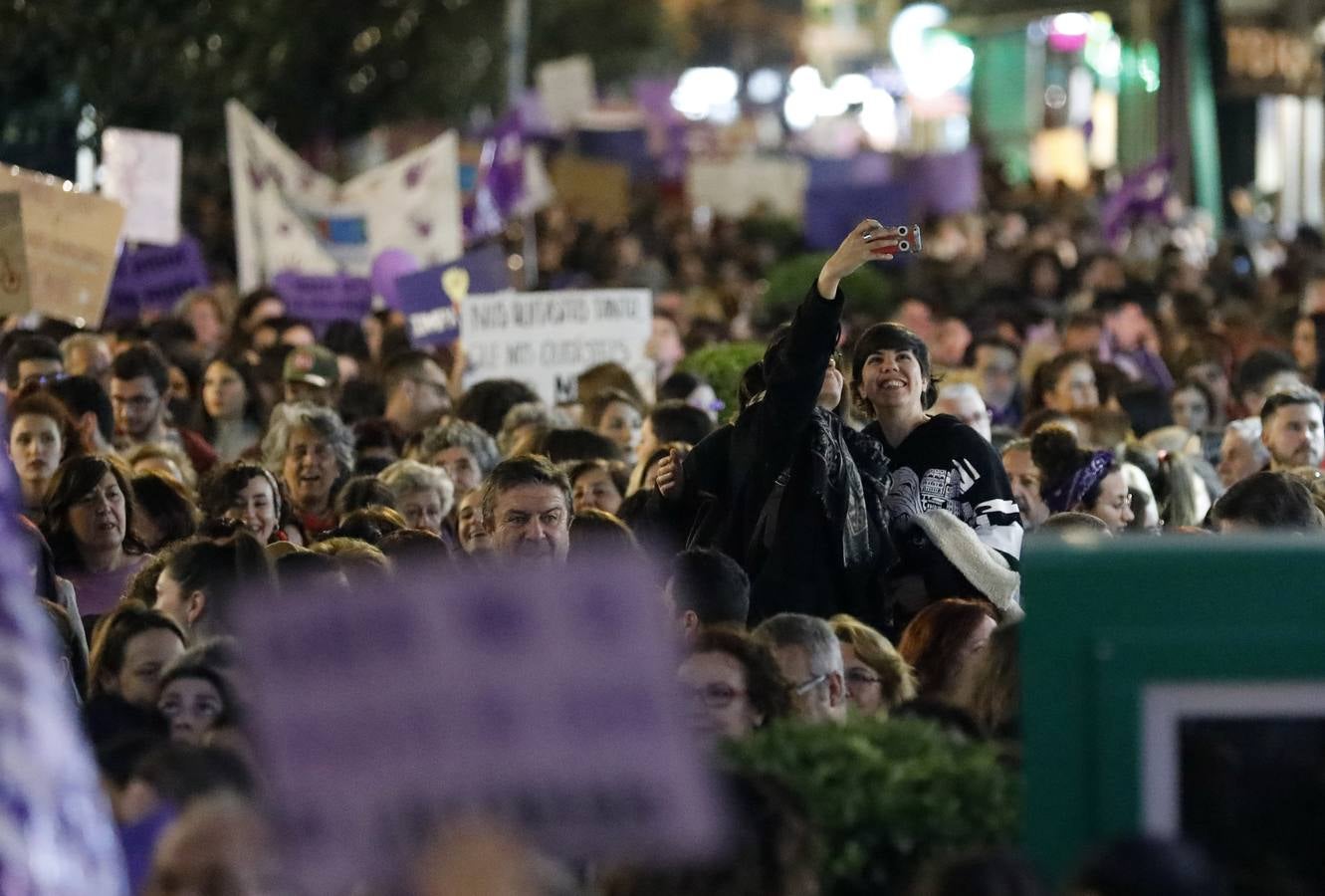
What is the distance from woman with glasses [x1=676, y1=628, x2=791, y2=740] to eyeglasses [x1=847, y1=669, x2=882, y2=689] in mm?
995

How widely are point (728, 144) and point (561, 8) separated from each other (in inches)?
252

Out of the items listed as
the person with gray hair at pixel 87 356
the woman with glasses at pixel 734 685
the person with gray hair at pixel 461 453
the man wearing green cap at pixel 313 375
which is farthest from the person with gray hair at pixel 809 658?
the person with gray hair at pixel 87 356

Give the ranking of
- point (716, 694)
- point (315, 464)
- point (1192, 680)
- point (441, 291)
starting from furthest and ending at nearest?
point (441, 291) → point (315, 464) → point (716, 694) → point (1192, 680)

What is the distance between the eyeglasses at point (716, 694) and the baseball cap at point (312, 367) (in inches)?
289

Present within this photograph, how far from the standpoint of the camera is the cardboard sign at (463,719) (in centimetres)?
379

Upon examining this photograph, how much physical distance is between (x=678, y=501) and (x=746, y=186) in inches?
1063

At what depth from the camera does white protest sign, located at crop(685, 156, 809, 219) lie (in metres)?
34.7

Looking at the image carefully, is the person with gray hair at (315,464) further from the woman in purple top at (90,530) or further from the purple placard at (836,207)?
the purple placard at (836,207)

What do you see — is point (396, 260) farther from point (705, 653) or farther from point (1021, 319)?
point (705, 653)

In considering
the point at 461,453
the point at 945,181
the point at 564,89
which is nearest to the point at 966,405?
the point at 461,453

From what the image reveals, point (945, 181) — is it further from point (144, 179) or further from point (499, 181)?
point (144, 179)

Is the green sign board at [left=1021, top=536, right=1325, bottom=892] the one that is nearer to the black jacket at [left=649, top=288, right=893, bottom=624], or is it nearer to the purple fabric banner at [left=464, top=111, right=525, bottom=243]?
the black jacket at [left=649, top=288, right=893, bottom=624]

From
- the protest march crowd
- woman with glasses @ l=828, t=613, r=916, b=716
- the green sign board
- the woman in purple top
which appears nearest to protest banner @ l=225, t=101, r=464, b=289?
the protest march crowd

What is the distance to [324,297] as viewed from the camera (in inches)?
672
